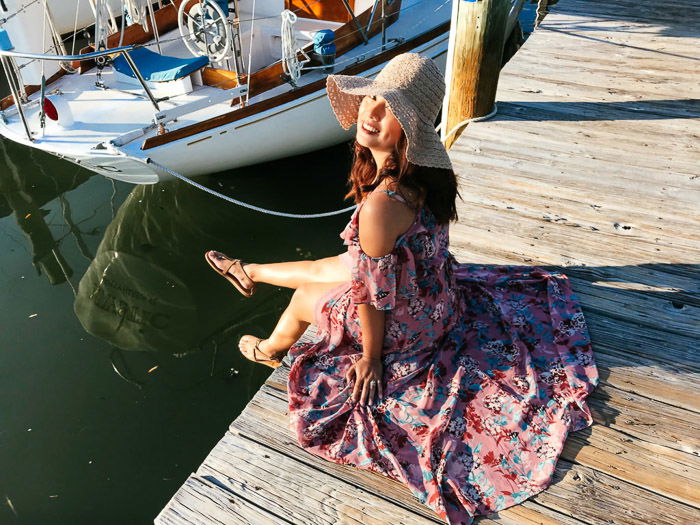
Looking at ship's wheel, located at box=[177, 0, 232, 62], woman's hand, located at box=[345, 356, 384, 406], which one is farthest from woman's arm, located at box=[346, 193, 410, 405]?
ship's wheel, located at box=[177, 0, 232, 62]

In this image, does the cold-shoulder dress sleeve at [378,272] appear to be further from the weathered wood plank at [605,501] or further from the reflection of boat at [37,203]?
the reflection of boat at [37,203]

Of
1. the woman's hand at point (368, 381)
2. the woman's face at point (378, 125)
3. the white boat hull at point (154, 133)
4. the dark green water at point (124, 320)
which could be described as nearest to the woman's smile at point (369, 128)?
the woman's face at point (378, 125)

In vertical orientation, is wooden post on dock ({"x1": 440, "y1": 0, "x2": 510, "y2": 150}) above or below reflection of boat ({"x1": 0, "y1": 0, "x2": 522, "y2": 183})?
above

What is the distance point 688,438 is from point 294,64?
4267 mm

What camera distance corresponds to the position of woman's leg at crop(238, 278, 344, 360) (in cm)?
238

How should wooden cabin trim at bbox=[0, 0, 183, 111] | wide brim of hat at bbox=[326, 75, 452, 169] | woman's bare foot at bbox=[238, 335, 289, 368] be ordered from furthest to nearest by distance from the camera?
wooden cabin trim at bbox=[0, 0, 183, 111] → woman's bare foot at bbox=[238, 335, 289, 368] → wide brim of hat at bbox=[326, 75, 452, 169]

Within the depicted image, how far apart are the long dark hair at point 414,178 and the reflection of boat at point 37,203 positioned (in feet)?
13.1

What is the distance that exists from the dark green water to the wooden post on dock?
6.11 feet

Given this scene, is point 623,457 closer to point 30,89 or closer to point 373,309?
point 373,309

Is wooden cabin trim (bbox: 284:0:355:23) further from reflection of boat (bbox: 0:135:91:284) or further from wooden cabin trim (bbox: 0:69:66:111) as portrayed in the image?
reflection of boat (bbox: 0:135:91:284)

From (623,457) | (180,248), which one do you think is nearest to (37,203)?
(180,248)

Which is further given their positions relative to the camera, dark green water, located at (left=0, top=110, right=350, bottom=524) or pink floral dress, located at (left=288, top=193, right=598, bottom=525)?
dark green water, located at (left=0, top=110, right=350, bottom=524)

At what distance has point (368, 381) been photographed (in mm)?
2062

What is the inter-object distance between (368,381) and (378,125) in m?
0.85
